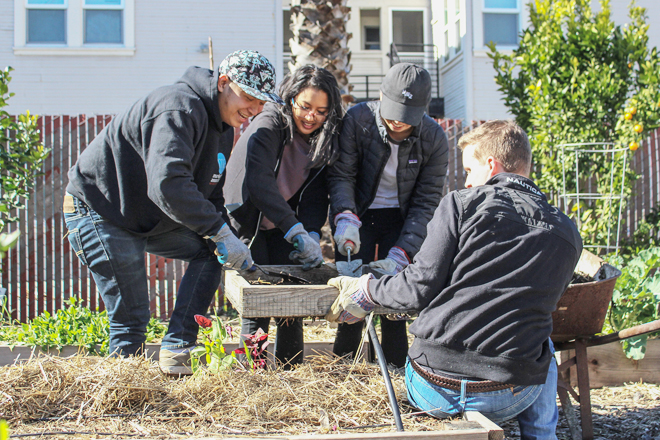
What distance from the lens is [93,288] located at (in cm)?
705

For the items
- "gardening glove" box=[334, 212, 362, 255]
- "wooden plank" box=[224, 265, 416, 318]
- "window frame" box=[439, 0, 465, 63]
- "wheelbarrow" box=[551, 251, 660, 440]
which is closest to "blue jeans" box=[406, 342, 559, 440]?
"wooden plank" box=[224, 265, 416, 318]

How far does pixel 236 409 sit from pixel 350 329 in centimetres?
143

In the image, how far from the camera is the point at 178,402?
2201 millimetres

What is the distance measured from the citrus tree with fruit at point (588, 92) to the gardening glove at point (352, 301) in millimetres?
4537

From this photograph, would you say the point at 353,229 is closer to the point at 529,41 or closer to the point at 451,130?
the point at 529,41

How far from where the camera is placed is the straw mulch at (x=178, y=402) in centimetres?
200

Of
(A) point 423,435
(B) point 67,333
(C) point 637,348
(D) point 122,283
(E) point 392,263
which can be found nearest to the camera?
(A) point 423,435

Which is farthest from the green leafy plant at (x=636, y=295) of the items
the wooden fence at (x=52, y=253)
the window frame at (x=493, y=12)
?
the window frame at (x=493, y=12)

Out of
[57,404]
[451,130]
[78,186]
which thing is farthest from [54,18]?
[57,404]

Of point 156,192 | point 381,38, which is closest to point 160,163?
point 156,192

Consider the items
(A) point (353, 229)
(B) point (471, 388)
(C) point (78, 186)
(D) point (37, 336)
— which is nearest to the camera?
(B) point (471, 388)

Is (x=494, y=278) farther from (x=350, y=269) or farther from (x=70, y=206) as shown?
(x=70, y=206)

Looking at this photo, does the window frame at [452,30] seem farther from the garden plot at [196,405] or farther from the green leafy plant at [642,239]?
the garden plot at [196,405]

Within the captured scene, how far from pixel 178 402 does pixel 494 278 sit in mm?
1279
